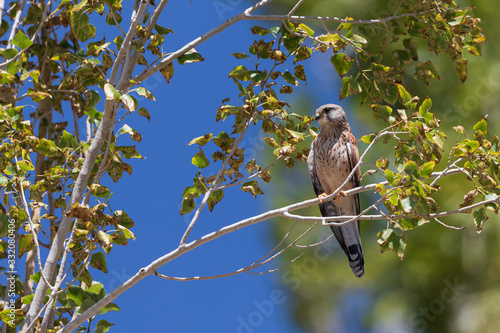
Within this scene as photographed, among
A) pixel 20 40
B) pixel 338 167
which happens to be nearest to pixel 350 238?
pixel 338 167

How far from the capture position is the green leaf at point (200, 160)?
10.7 feet

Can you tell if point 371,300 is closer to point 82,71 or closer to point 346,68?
point 346,68

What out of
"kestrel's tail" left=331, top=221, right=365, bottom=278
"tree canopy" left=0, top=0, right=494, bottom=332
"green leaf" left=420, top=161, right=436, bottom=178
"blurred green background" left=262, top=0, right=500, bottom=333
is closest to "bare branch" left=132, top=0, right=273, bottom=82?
"tree canopy" left=0, top=0, right=494, bottom=332

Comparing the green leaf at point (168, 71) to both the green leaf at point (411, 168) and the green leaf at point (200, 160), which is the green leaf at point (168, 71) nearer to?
the green leaf at point (200, 160)

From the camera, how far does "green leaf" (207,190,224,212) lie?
→ 3.32 meters

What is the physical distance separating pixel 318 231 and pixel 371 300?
4.95 ft

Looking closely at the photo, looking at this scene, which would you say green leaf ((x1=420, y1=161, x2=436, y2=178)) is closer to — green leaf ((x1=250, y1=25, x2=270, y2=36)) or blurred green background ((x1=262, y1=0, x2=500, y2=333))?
green leaf ((x1=250, y1=25, x2=270, y2=36))

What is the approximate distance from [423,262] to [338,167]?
416cm

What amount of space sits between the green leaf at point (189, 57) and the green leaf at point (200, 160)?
0.55m

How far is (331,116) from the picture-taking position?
448 centimetres

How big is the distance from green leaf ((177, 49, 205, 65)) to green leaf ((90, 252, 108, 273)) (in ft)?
4.04

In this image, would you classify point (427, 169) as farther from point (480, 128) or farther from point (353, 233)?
point (353, 233)

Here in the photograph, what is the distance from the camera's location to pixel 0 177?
3.34 meters

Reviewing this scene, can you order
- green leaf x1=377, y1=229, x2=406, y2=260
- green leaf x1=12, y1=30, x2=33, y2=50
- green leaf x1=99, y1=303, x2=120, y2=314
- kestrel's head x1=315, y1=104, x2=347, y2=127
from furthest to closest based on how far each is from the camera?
kestrel's head x1=315, y1=104, x2=347, y2=127 → green leaf x1=12, y1=30, x2=33, y2=50 → green leaf x1=99, y1=303, x2=120, y2=314 → green leaf x1=377, y1=229, x2=406, y2=260
